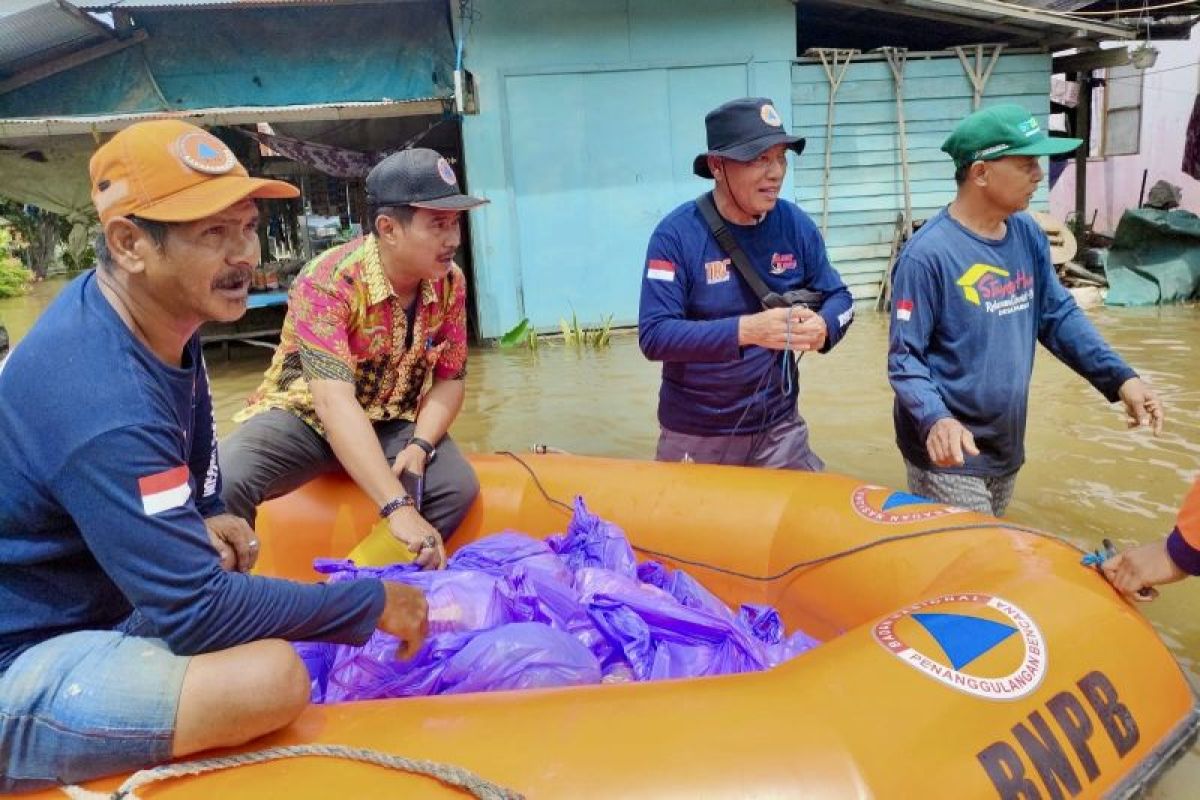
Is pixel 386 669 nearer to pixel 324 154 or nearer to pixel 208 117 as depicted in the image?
pixel 208 117

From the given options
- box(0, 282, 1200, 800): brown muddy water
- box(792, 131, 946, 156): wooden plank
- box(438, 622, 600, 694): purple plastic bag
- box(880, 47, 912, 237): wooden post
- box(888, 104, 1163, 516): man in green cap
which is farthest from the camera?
box(792, 131, 946, 156): wooden plank

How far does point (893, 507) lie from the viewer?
236 centimetres

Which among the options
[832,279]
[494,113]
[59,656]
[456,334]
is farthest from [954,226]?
[494,113]

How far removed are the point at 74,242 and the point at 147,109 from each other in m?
16.3

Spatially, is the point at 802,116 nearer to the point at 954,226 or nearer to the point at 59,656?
the point at 954,226

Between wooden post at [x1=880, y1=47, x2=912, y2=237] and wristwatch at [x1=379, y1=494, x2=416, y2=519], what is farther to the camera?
wooden post at [x1=880, y1=47, x2=912, y2=237]

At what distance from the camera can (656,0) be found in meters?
8.34

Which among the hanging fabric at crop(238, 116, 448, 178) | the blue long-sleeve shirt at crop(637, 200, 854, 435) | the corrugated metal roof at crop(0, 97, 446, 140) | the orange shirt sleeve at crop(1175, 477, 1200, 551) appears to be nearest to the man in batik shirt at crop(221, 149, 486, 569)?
the blue long-sleeve shirt at crop(637, 200, 854, 435)

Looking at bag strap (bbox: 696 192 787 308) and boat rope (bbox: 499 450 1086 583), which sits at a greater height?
bag strap (bbox: 696 192 787 308)

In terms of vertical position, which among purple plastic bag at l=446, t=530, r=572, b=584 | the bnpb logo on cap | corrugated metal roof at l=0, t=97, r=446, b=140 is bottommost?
purple plastic bag at l=446, t=530, r=572, b=584

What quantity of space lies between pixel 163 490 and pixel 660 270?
1.70 meters

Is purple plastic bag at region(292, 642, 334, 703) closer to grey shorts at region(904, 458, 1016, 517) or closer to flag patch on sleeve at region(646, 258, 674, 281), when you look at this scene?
flag patch on sleeve at region(646, 258, 674, 281)

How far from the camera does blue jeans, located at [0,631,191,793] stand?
1.36 metres

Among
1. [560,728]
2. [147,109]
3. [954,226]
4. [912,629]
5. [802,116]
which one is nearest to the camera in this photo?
[560,728]
